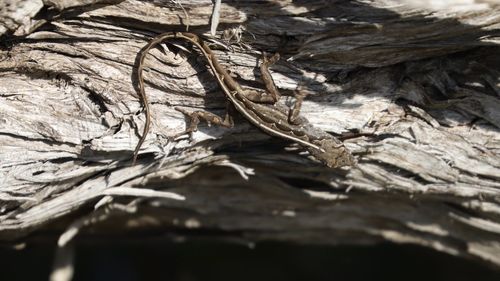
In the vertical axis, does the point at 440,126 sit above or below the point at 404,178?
above

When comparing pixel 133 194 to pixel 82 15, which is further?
pixel 133 194

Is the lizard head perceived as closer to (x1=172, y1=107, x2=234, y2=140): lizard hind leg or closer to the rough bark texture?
the rough bark texture

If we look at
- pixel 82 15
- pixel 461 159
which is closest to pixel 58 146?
pixel 82 15

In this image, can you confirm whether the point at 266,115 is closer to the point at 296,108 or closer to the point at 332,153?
the point at 296,108

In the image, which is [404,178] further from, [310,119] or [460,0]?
[460,0]

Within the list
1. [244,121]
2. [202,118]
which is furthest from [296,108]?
[202,118]

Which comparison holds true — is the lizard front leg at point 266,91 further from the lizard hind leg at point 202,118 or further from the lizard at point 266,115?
the lizard hind leg at point 202,118

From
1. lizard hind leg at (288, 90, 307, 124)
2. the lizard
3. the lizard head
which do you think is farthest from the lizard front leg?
the lizard head
